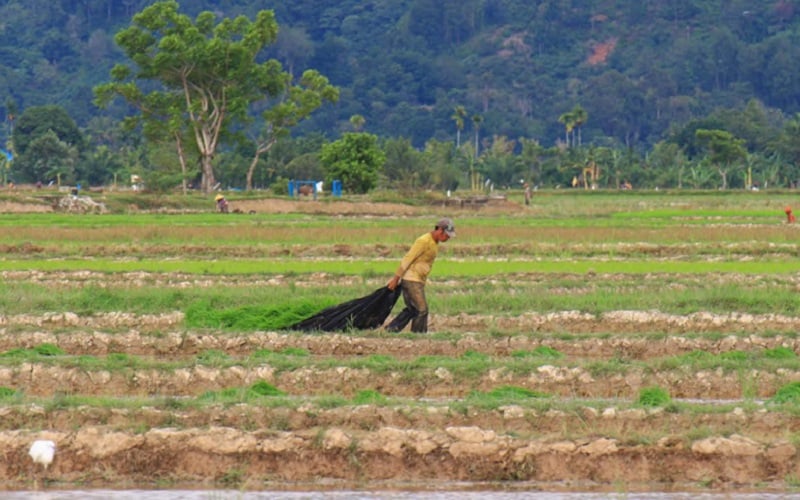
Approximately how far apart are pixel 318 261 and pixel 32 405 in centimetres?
1808

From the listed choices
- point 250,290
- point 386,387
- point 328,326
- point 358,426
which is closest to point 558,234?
point 250,290

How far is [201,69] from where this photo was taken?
72188 millimetres

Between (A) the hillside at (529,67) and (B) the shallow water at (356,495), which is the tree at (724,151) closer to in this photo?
(A) the hillside at (529,67)

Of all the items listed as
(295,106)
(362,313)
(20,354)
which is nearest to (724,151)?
(295,106)

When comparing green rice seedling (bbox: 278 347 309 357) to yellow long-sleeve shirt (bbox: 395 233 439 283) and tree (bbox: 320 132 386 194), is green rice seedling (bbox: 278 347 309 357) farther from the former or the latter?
tree (bbox: 320 132 386 194)

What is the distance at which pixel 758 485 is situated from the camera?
10.4 meters

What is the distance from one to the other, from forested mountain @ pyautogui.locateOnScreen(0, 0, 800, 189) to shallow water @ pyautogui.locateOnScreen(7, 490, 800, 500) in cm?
14862

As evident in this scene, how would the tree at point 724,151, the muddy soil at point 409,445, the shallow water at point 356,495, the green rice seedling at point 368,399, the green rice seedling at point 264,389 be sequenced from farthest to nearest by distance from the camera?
the tree at point 724,151
the green rice seedling at point 264,389
the green rice seedling at point 368,399
the muddy soil at point 409,445
the shallow water at point 356,495

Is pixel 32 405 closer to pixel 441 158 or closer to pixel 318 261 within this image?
pixel 318 261

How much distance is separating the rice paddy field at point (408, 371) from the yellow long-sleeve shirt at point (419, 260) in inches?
25.4

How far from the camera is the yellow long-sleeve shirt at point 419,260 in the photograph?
54.1 ft

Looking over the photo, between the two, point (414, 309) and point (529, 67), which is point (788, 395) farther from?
point (529, 67)

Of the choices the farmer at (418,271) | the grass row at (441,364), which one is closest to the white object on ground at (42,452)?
the grass row at (441,364)

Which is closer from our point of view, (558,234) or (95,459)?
(95,459)
